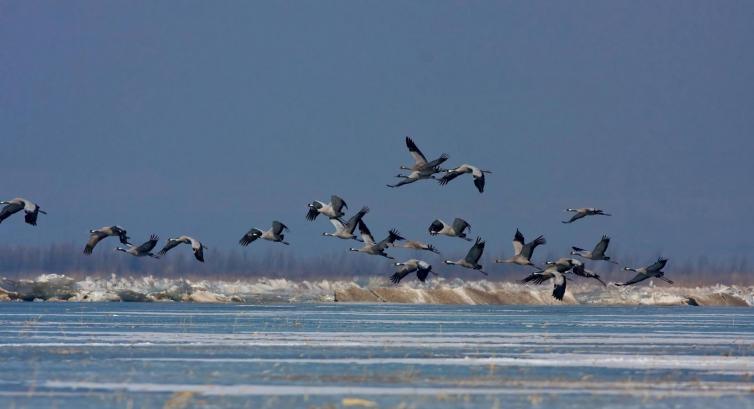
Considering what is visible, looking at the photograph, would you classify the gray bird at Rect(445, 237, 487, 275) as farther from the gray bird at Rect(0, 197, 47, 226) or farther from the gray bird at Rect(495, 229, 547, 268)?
the gray bird at Rect(0, 197, 47, 226)

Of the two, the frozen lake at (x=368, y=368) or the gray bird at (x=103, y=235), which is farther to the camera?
the gray bird at (x=103, y=235)

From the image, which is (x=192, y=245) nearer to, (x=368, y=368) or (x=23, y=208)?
(x=23, y=208)

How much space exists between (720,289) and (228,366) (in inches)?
3368

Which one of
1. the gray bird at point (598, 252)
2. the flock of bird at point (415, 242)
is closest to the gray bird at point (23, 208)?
the flock of bird at point (415, 242)

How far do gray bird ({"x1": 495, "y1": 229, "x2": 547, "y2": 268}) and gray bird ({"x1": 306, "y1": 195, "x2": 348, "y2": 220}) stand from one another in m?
5.92

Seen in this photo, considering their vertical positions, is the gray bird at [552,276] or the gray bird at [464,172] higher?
the gray bird at [464,172]

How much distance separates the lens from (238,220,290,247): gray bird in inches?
1805

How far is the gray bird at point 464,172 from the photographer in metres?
40.3

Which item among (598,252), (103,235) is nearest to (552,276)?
(598,252)

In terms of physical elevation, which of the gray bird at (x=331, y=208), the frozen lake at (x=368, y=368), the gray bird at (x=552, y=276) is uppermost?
the gray bird at (x=331, y=208)

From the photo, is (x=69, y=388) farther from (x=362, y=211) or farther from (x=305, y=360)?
(x=362, y=211)

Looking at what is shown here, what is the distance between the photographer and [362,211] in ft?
145

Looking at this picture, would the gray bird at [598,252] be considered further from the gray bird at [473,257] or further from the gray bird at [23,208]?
the gray bird at [23,208]

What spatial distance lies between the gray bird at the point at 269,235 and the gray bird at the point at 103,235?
153 inches
